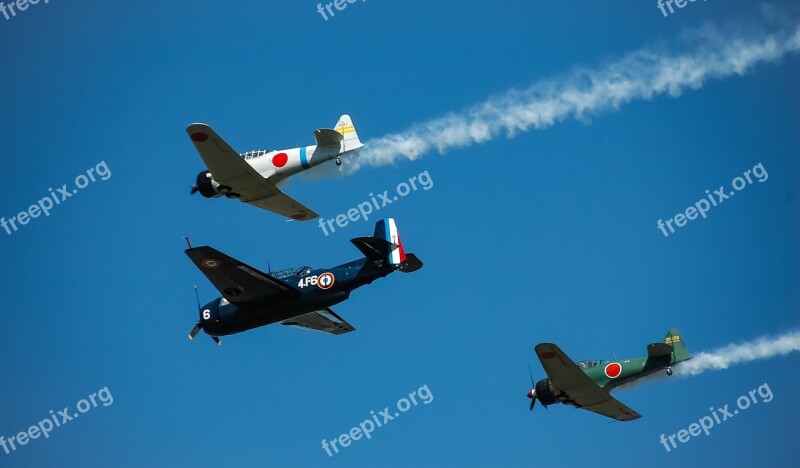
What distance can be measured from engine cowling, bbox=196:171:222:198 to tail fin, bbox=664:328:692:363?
1669 cm

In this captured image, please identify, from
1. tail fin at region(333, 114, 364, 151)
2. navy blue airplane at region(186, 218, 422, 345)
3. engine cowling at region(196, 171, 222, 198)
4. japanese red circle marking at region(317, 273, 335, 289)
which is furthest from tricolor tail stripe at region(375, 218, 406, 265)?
engine cowling at region(196, 171, 222, 198)

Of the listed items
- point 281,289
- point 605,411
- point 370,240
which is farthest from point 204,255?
point 605,411

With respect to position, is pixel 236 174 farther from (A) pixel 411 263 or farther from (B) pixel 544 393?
(B) pixel 544 393

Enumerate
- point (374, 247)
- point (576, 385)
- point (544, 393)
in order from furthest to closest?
point (544, 393) < point (576, 385) < point (374, 247)

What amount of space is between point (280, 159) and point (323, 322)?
661cm

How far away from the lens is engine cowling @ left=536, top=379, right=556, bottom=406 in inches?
1709

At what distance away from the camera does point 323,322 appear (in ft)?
148

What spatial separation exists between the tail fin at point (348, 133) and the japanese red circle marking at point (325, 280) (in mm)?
4600

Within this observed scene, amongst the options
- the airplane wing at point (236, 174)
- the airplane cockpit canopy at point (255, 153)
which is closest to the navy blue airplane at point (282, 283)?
the airplane wing at point (236, 174)

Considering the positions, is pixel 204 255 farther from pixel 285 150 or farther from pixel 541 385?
pixel 541 385

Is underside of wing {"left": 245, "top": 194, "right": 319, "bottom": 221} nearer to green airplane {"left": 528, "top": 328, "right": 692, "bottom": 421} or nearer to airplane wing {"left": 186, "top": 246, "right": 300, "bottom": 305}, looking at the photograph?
airplane wing {"left": 186, "top": 246, "right": 300, "bottom": 305}

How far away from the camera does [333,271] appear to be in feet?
130

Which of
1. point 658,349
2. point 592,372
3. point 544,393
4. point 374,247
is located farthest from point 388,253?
point 658,349

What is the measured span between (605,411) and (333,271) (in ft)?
42.3
